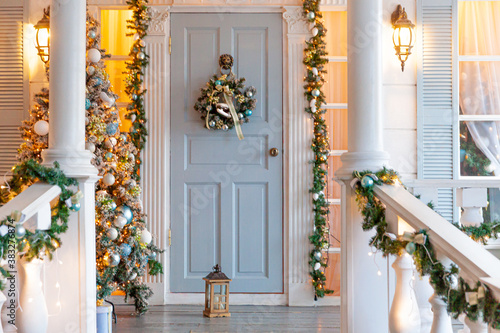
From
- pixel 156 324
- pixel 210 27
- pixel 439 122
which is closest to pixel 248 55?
pixel 210 27

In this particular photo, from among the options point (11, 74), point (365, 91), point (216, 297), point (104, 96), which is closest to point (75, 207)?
point (104, 96)

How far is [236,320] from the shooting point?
457 centimetres

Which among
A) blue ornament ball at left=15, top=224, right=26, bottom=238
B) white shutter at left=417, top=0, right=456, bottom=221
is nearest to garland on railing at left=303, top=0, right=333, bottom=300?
white shutter at left=417, top=0, right=456, bottom=221

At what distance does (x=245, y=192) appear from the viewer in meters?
5.22

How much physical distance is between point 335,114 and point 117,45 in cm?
209

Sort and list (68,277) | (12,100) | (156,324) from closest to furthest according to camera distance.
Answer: (68,277)
(156,324)
(12,100)

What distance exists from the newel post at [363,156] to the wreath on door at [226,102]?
188 cm

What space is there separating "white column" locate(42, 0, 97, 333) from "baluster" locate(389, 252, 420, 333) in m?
1.56

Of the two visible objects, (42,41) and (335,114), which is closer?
(42,41)

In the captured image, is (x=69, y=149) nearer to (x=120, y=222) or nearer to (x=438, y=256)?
(x=120, y=222)

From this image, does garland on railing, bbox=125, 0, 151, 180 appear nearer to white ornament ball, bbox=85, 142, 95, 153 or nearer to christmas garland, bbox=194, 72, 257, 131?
christmas garland, bbox=194, 72, 257, 131

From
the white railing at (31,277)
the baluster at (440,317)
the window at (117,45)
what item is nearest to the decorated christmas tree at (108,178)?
the window at (117,45)

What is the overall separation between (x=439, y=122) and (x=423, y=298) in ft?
8.28

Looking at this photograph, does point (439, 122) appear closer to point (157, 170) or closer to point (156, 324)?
point (157, 170)
